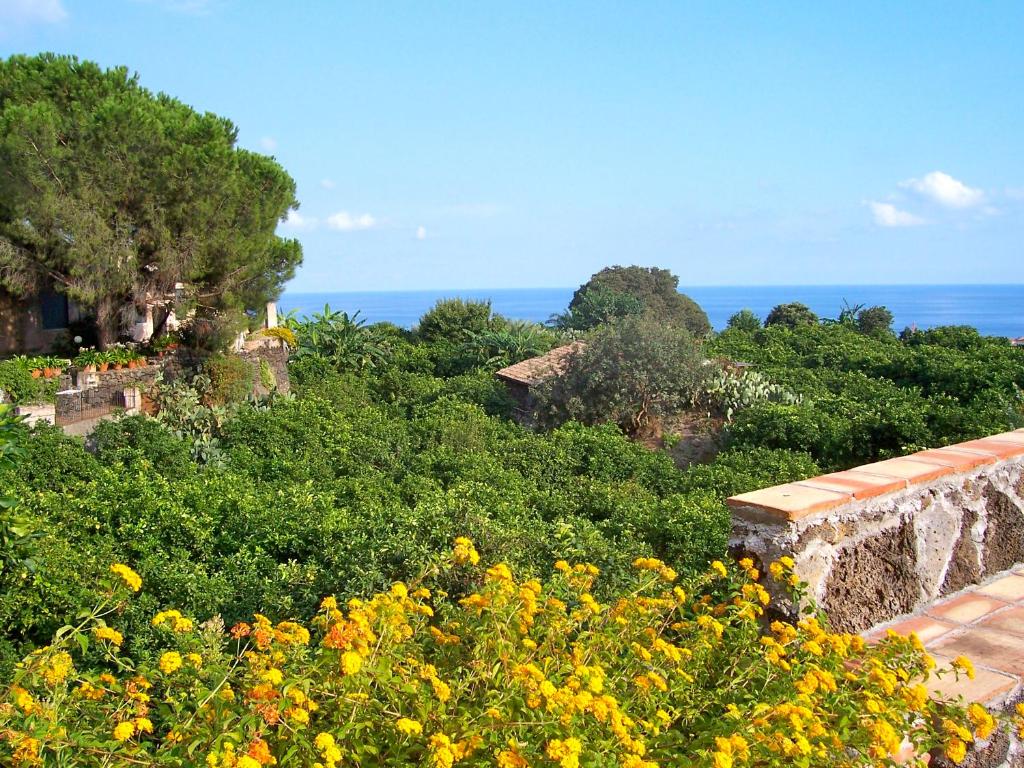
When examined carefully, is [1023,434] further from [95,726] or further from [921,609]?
[95,726]

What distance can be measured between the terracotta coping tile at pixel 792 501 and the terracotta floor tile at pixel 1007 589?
828 millimetres

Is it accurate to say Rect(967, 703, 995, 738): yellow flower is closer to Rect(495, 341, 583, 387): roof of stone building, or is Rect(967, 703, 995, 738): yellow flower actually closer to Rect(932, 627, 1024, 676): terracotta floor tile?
Rect(932, 627, 1024, 676): terracotta floor tile

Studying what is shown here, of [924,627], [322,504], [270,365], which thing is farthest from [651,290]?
[924,627]

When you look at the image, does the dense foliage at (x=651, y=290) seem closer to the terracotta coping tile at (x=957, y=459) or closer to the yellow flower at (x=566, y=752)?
the terracotta coping tile at (x=957, y=459)

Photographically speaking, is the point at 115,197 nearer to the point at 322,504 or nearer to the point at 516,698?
the point at 322,504

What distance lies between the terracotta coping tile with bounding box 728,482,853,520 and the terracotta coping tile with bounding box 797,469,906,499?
0.14ft

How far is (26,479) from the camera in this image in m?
7.77

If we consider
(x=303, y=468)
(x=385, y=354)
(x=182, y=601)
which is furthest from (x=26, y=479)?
(x=385, y=354)

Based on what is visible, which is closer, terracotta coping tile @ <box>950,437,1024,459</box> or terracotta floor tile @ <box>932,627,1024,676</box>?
terracotta floor tile @ <box>932,627,1024,676</box>

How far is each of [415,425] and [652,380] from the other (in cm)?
359

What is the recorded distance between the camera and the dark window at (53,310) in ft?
54.6

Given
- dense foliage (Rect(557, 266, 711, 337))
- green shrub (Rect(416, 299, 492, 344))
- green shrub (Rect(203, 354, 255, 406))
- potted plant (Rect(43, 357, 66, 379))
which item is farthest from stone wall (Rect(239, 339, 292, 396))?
dense foliage (Rect(557, 266, 711, 337))

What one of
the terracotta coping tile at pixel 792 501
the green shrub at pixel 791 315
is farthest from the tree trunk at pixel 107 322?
the green shrub at pixel 791 315

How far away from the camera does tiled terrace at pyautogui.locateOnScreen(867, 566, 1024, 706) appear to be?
7.48 feet
